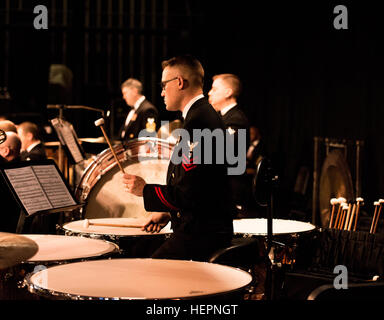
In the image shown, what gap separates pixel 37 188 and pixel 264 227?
1452 millimetres

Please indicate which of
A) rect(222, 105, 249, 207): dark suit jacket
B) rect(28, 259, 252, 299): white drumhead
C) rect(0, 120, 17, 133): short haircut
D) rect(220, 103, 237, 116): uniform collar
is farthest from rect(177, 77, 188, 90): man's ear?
rect(0, 120, 17, 133): short haircut

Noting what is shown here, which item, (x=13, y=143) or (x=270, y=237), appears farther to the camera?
(x=13, y=143)

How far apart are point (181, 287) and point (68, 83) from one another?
6926 millimetres

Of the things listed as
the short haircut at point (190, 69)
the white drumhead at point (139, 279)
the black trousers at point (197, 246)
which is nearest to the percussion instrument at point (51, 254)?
the white drumhead at point (139, 279)

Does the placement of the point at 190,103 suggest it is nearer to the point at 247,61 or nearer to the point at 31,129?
the point at 31,129

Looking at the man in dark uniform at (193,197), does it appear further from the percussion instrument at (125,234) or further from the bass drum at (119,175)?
the bass drum at (119,175)

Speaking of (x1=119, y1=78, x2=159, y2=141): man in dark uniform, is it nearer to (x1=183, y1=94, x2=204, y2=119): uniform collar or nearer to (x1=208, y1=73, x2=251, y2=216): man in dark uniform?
(x1=208, y1=73, x2=251, y2=216): man in dark uniform

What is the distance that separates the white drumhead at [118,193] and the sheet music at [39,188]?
1.18 meters

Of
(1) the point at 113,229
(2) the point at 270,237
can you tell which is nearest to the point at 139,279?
(2) the point at 270,237

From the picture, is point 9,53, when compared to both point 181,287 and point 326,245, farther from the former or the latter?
point 181,287

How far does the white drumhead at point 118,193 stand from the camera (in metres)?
4.48

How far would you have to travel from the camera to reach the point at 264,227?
3.90 m
